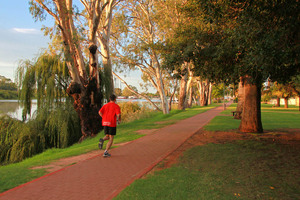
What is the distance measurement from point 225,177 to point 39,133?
10.5 metres

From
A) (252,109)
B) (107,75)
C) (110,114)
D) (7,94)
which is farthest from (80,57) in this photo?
(7,94)

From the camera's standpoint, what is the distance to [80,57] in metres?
13.8

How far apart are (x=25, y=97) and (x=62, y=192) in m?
12.7

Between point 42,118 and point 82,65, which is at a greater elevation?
point 82,65

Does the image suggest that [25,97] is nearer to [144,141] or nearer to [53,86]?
[53,86]

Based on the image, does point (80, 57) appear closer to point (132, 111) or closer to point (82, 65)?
point (82, 65)

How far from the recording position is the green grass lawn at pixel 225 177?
442 centimetres

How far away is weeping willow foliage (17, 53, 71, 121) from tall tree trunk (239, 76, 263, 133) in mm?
11261

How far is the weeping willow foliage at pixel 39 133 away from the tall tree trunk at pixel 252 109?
965 cm

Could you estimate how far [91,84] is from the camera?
14.3m

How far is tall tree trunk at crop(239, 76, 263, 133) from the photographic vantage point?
1183 cm

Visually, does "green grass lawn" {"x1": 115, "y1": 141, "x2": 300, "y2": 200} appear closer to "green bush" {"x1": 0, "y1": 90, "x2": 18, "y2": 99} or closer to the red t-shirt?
the red t-shirt

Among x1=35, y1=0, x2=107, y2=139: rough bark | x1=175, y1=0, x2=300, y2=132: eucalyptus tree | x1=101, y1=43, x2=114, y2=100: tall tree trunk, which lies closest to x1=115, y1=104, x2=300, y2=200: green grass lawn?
x1=175, y1=0, x2=300, y2=132: eucalyptus tree

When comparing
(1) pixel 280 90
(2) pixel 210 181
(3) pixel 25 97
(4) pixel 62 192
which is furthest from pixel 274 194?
(1) pixel 280 90
